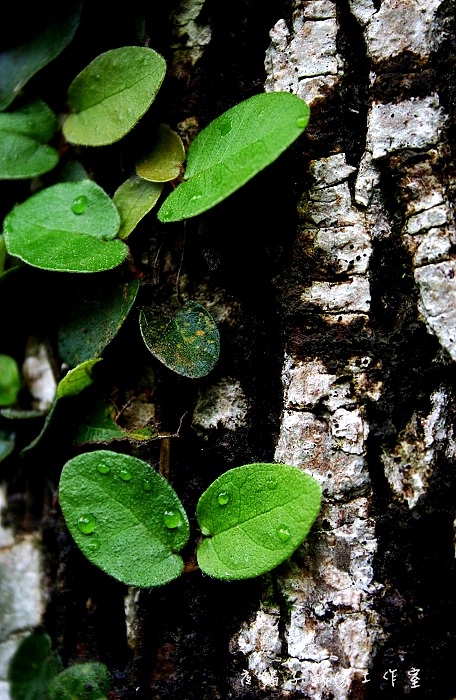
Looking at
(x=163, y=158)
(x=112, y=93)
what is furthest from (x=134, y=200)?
(x=112, y=93)

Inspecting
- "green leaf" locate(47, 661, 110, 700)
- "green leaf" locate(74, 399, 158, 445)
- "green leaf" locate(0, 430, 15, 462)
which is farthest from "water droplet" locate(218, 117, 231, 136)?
"green leaf" locate(47, 661, 110, 700)

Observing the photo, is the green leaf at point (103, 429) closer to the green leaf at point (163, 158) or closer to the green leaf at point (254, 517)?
the green leaf at point (254, 517)

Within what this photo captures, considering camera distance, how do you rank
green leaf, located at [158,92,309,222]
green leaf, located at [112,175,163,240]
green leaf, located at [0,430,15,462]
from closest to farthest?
green leaf, located at [158,92,309,222] < green leaf, located at [112,175,163,240] < green leaf, located at [0,430,15,462]

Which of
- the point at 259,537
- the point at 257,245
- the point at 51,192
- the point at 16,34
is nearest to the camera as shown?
the point at 259,537

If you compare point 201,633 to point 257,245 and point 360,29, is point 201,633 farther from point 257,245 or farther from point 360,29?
point 360,29

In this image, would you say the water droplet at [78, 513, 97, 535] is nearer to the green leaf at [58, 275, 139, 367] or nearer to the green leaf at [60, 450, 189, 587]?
the green leaf at [60, 450, 189, 587]

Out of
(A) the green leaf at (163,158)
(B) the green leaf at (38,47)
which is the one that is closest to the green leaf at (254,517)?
(A) the green leaf at (163,158)

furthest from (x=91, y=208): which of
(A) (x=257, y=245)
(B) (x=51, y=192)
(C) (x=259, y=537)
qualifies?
(C) (x=259, y=537)
